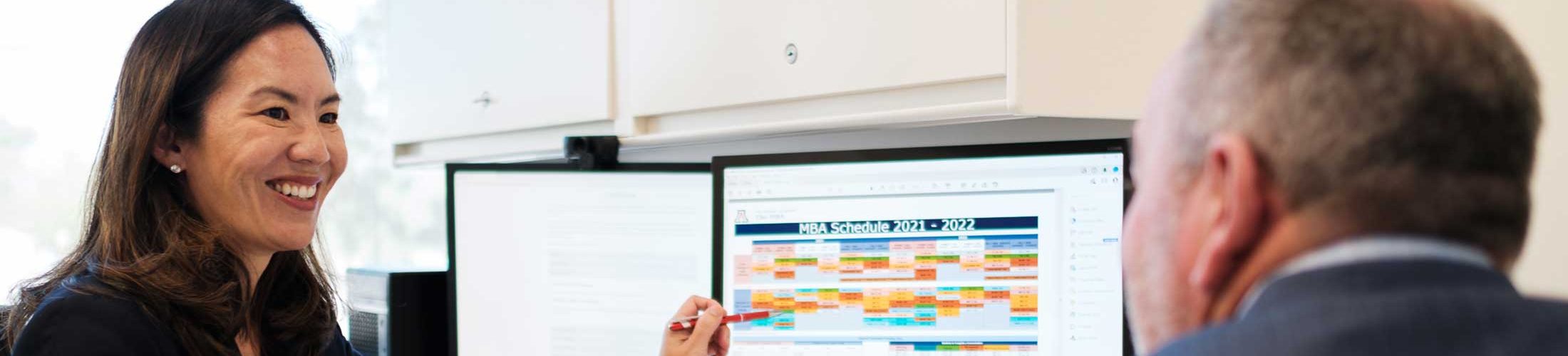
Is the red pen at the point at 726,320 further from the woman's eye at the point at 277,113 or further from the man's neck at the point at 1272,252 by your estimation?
the man's neck at the point at 1272,252

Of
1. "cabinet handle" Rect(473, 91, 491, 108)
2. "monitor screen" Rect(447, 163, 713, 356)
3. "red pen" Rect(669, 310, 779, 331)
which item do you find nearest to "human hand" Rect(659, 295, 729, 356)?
"red pen" Rect(669, 310, 779, 331)

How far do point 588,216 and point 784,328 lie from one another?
0.40 metres

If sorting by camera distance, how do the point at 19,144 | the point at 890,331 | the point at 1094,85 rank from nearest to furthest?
the point at 1094,85 < the point at 890,331 < the point at 19,144

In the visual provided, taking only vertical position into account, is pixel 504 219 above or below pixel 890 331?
above

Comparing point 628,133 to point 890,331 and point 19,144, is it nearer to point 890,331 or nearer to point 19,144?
point 890,331

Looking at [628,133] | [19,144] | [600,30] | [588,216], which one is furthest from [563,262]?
[19,144]

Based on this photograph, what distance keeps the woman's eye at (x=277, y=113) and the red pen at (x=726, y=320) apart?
1.69ft

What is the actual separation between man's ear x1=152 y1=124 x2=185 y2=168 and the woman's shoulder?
172mm

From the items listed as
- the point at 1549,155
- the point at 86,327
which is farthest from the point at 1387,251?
the point at 86,327

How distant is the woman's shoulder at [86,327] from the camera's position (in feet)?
4.12

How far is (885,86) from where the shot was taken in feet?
4.49

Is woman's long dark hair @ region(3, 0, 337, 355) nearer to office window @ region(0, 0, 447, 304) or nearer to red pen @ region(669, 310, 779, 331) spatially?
red pen @ region(669, 310, 779, 331)

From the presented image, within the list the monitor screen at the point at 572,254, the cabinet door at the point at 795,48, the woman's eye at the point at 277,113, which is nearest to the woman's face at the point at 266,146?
the woman's eye at the point at 277,113

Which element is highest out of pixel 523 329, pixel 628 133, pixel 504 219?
pixel 628 133
